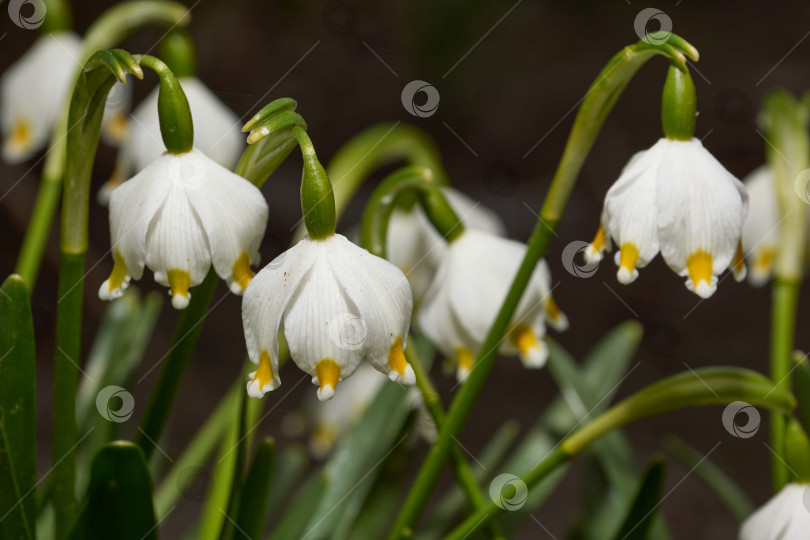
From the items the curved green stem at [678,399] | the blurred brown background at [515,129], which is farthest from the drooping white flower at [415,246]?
the blurred brown background at [515,129]

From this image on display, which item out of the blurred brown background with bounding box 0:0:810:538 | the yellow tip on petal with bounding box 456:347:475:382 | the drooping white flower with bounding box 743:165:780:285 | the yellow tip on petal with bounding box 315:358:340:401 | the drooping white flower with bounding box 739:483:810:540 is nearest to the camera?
the yellow tip on petal with bounding box 315:358:340:401

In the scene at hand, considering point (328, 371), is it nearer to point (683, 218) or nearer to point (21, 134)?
point (683, 218)

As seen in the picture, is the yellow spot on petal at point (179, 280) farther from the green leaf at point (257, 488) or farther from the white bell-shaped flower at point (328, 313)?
the green leaf at point (257, 488)

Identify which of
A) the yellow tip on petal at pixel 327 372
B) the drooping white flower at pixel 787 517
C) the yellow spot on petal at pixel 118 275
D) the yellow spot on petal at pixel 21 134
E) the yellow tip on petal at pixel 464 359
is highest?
the yellow spot on petal at pixel 118 275

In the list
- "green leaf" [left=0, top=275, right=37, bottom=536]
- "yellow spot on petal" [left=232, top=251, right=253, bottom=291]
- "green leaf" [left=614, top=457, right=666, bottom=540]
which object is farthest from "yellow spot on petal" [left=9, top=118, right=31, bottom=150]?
"green leaf" [left=614, top=457, right=666, bottom=540]

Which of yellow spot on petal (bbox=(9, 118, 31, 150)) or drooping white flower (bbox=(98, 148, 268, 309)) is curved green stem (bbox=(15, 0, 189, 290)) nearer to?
yellow spot on petal (bbox=(9, 118, 31, 150))
